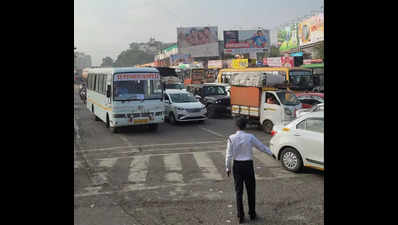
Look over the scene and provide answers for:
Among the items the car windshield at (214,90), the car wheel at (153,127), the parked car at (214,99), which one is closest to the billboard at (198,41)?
the parked car at (214,99)

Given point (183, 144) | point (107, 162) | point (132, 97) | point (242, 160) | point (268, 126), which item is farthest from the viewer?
point (268, 126)

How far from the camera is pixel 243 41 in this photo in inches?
2323

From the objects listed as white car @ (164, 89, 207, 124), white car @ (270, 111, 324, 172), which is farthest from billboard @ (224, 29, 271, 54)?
white car @ (270, 111, 324, 172)

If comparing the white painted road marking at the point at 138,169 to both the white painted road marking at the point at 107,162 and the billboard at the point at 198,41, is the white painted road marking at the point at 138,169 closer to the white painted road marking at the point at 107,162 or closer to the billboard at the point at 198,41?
the white painted road marking at the point at 107,162

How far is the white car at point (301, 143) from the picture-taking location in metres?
7.91

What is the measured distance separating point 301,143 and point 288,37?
148 ft

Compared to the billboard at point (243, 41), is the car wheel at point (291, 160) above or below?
below

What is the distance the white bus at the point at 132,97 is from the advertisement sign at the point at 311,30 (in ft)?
99.1

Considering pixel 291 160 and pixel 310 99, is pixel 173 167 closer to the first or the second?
pixel 291 160

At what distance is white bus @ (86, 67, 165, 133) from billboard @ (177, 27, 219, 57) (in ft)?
176

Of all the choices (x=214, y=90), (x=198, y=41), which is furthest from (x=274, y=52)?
(x=214, y=90)
